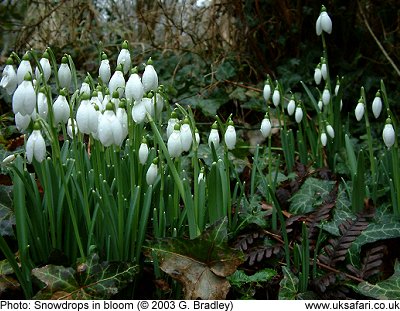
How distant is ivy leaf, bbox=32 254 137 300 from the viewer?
1.60 meters

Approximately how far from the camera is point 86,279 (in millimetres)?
1642

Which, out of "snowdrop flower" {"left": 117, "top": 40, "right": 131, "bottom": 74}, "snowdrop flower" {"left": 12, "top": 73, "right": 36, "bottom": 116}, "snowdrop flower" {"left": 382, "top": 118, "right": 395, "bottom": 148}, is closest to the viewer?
"snowdrop flower" {"left": 12, "top": 73, "right": 36, "bottom": 116}

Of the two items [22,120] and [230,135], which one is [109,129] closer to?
[22,120]

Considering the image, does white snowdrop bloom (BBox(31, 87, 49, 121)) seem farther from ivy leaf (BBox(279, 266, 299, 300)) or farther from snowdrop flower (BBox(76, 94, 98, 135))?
ivy leaf (BBox(279, 266, 299, 300))

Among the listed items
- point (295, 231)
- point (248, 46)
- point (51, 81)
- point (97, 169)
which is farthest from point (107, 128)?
point (248, 46)

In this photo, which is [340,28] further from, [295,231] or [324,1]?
[295,231]

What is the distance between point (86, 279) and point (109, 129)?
490mm

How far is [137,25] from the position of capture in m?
5.12

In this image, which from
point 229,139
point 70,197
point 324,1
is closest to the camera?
point 70,197

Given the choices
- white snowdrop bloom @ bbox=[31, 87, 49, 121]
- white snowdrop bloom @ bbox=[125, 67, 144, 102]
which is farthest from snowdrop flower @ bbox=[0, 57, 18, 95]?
white snowdrop bloom @ bbox=[125, 67, 144, 102]

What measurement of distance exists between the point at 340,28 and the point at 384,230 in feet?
8.83

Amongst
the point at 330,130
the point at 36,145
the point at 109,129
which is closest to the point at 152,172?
the point at 109,129

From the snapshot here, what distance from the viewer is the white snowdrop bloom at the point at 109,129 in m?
1.55

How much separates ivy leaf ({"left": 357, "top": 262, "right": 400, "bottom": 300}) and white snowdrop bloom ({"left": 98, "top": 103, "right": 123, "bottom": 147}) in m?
0.97
